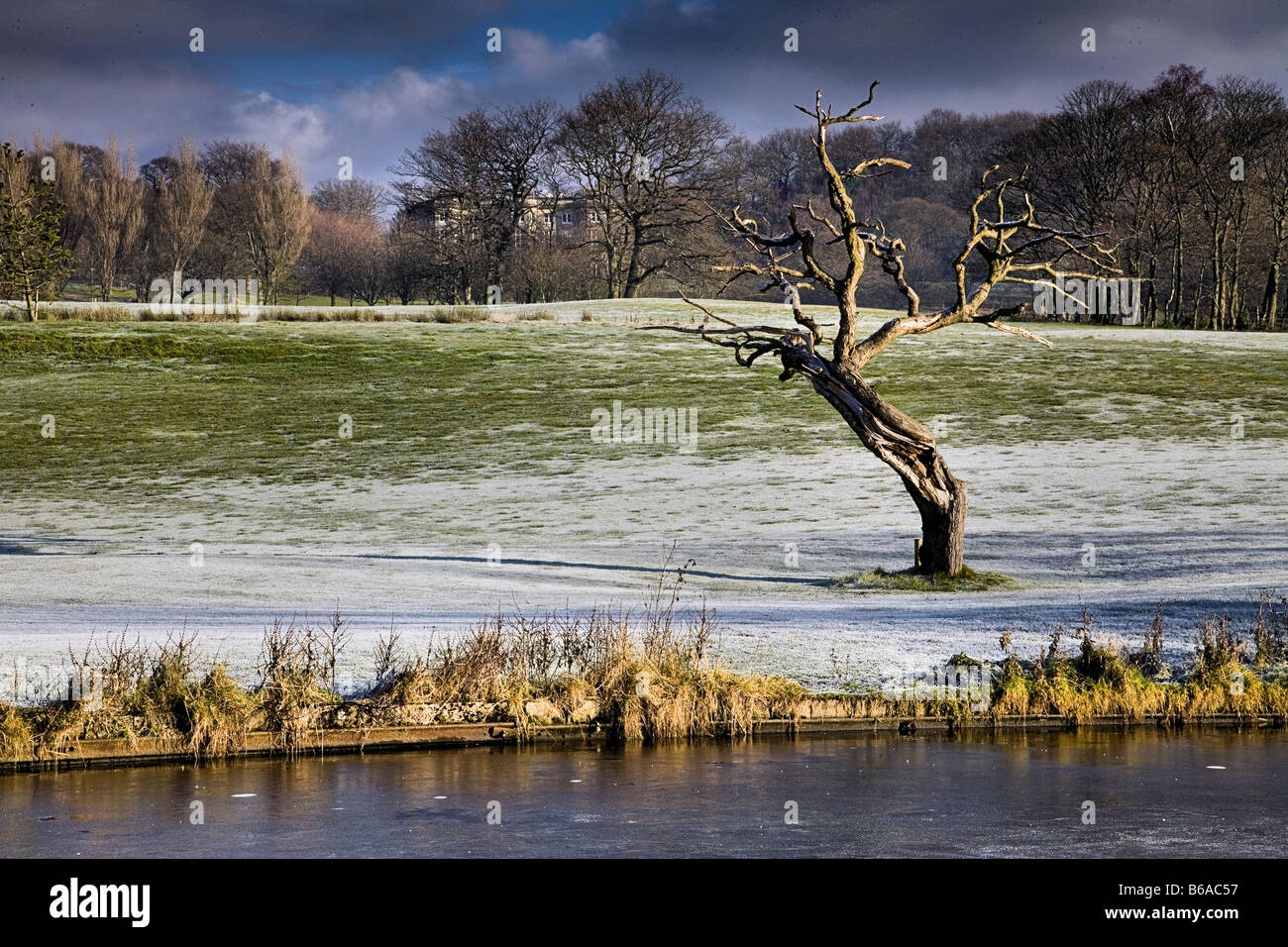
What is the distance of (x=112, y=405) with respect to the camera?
4197 centimetres

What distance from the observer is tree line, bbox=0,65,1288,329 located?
6681 centimetres

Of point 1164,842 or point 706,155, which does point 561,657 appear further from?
point 706,155

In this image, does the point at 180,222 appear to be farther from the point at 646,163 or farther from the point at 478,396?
the point at 478,396

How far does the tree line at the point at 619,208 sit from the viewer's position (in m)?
66.8

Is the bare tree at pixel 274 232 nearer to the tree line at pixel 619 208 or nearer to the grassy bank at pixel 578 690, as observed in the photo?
the tree line at pixel 619 208

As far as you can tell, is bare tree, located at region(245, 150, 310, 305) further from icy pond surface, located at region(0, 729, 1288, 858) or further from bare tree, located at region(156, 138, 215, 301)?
icy pond surface, located at region(0, 729, 1288, 858)

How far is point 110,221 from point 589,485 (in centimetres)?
6872

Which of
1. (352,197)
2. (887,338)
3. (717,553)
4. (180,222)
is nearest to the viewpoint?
(887,338)

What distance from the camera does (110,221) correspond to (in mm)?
90125

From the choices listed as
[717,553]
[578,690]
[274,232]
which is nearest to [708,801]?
[578,690]

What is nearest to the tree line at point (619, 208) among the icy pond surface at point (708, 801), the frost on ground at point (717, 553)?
the frost on ground at point (717, 553)

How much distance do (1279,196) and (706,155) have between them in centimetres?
2907

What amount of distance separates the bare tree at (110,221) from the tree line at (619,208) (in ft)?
0.64

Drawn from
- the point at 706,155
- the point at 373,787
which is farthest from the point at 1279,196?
the point at 373,787
